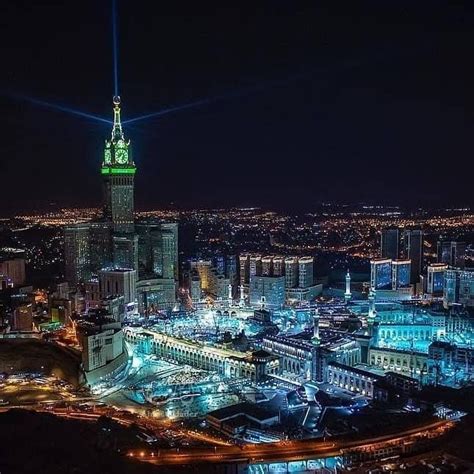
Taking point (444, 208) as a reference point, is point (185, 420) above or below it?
below

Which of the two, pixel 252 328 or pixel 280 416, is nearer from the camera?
pixel 280 416

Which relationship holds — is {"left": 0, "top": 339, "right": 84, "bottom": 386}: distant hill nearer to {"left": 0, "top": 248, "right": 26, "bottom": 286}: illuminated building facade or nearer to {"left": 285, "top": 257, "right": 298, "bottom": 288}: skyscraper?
{"left": 0, "top": 248, "right": 26, "bottom": 286}: illuminated building facade

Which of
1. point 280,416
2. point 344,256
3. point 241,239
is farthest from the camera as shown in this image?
point 241,239

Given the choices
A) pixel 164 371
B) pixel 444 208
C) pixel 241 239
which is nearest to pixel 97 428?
pixel 164 371

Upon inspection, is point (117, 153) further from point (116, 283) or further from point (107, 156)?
point (116, 283)

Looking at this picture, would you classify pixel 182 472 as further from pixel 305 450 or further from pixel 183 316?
pixel 183 316

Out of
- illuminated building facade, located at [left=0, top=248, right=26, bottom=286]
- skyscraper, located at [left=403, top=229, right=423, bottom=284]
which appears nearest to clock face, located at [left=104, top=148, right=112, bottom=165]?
illuminated building facade, located at [left=0, top=248, right=26, bottom=286]

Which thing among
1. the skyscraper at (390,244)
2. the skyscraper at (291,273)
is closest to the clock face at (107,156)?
the skyscraper at (291,273)
